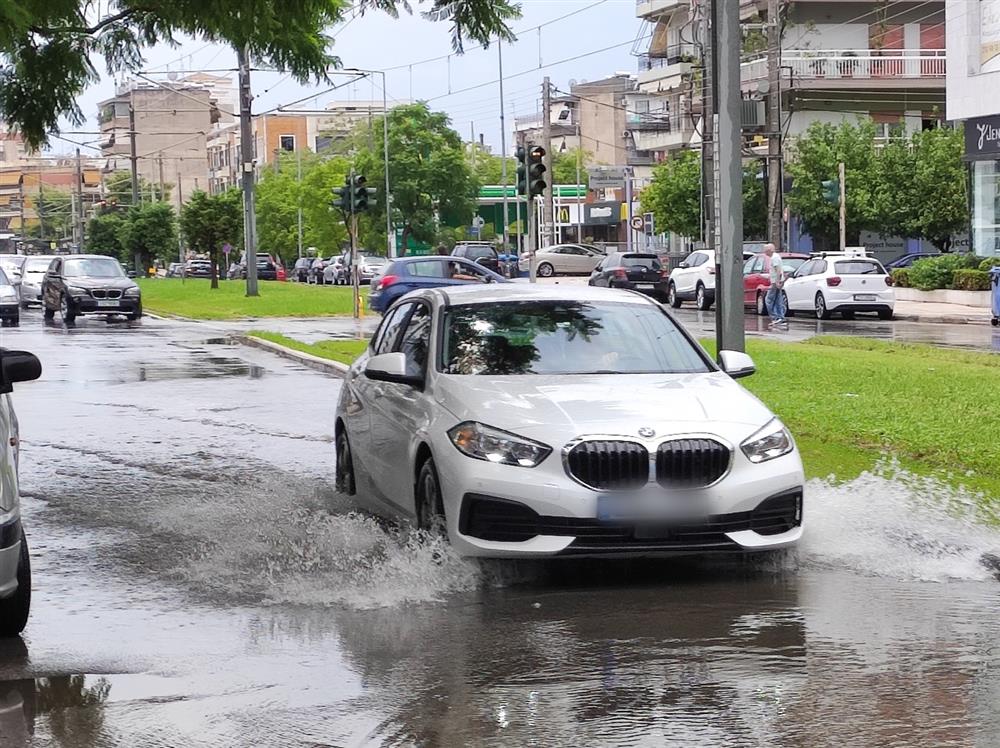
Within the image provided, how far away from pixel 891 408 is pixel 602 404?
288 inches

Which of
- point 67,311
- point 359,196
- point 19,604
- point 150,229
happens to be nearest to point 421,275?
point 359,196

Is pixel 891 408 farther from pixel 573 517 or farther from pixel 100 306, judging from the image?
pixel 100 306

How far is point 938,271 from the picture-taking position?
4309 cm

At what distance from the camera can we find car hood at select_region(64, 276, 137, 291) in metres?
41.1

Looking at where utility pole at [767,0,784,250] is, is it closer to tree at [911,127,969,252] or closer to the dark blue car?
tree at [911,127,969,252]

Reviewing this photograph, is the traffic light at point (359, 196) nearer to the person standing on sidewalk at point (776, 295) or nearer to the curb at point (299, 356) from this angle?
the curb at point (299, 356)

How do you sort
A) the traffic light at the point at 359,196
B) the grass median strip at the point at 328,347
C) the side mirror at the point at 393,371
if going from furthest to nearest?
the traffic light at the point at 359,196
the grass median strip at the point at 328,347
the side mirror at the point at 393,371

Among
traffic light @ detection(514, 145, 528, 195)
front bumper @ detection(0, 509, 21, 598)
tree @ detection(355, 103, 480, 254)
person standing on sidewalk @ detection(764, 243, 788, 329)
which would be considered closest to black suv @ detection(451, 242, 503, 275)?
tree @ detection(355, 103, 480, 254)

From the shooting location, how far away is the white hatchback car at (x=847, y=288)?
37562 millimetres

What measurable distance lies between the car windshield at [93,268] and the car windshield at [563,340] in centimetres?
3350

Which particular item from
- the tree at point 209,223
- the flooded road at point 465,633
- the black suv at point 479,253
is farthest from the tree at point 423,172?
the flooded road at point 465,633

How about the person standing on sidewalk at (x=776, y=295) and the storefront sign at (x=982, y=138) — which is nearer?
the person standing on sidewalk at (x=776, y=295)

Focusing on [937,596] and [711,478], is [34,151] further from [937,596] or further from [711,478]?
[937,596]

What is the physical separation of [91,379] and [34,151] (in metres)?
9.93
